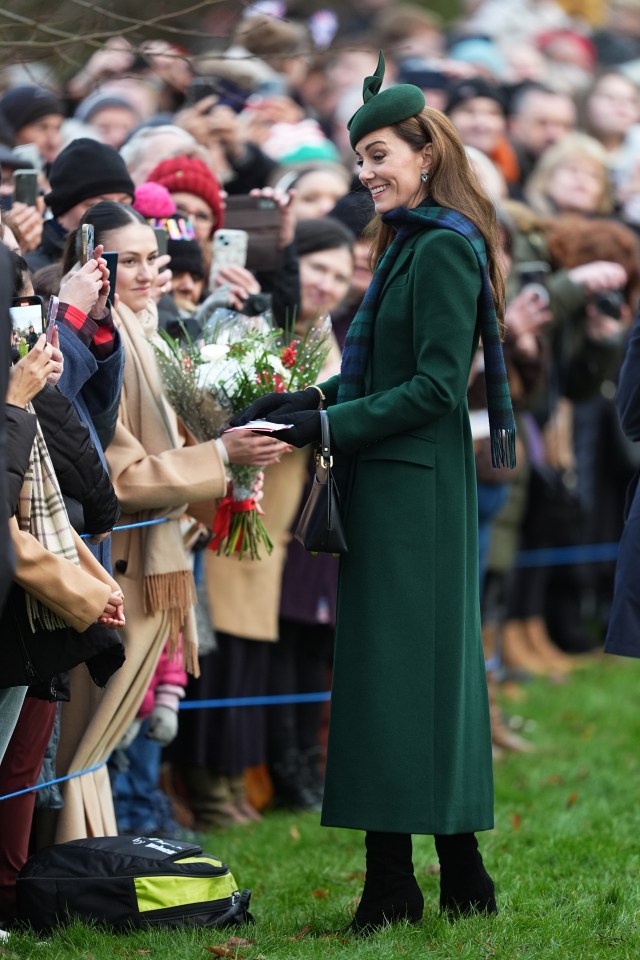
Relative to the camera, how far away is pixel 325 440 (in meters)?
5.00

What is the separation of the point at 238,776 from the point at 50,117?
3.25 meters

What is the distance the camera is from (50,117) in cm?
796

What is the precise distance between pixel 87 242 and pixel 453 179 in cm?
120

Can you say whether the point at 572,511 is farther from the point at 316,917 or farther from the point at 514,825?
the point at 316,917

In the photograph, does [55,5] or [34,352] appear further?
[55,5]

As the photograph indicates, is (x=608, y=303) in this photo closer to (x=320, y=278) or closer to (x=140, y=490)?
(x=320, y=278)

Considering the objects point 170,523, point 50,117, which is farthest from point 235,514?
point 50,117

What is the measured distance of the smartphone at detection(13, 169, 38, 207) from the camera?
6426mm

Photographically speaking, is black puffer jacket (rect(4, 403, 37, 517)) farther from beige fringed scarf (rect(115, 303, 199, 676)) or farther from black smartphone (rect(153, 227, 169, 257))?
black smartphone (rect(153, 227, 169, 257))

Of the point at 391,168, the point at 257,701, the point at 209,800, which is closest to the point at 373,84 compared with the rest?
the point at 391,168

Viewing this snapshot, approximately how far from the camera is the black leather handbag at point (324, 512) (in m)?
5.01

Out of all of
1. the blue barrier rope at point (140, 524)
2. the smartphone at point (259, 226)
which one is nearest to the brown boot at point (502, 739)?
the smartphone at point (259, 226)

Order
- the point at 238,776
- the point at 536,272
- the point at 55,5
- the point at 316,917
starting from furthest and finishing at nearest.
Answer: the point at 536,272 → the point at 238,776 → the point at 55,5 → the point at 316,917

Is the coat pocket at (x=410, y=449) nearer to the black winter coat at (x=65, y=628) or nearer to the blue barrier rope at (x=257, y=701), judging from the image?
the black winter coat at (x=65, y=628)
